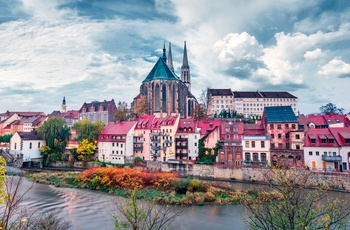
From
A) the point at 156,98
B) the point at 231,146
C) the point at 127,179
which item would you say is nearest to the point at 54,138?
the point at 127,179

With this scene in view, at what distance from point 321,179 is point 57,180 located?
123ft

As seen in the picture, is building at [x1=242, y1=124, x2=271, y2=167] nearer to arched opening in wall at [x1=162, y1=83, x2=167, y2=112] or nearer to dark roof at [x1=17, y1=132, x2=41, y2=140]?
dark roof at [x1=17, y1=132, x2=41, y2=140]

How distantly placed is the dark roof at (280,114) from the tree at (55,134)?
137 ft

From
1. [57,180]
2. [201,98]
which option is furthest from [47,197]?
[201,98]

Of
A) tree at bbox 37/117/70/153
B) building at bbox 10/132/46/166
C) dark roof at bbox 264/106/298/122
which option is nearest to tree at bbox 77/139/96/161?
tree at bbox 37/117/70/153

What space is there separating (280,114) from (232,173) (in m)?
14.1

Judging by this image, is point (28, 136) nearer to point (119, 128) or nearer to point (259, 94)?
point (119, 128)

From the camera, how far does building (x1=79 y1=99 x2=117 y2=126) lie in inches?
3541

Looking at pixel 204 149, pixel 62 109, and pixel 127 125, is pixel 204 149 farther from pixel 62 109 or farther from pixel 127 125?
pixel 62 109

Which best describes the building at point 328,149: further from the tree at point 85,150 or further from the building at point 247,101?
the building at point 247,101

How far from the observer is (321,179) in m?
34.6

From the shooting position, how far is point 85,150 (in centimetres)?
5406

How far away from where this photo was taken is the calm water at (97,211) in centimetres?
2227

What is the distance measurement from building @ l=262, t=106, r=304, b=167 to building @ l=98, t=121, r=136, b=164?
26372 mm
